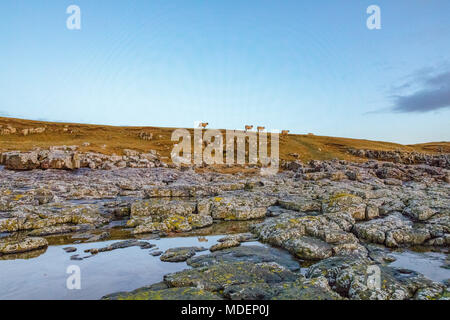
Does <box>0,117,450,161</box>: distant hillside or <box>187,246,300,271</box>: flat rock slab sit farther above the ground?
<box>0,117,450,161</box>: distant hillside

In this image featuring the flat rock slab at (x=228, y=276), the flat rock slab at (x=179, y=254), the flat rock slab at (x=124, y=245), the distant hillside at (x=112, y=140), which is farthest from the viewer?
the distant hillside at (x=112, y=140)

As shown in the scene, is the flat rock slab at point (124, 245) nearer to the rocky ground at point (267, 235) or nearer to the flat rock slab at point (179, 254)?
the rocky ground at point (267, 235)

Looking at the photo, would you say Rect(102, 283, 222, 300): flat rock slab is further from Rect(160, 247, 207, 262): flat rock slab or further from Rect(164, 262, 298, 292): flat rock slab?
Rect(160, 247, 207, 262): flat rock slab

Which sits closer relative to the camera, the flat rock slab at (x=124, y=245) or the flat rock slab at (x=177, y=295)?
the flat rock slab at (x=177, y=295)

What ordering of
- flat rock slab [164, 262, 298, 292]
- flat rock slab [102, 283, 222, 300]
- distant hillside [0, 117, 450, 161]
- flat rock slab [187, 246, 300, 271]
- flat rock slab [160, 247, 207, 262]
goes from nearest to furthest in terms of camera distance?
flat rock slab [102, 283, 222, 300] → flat rock slab [164, 262, 298, 292] → flat rock slab [187, 246, 300, 271] → flat rock slab [160, 247, 207, 262] → distant hillside [0, 117, 450, 161]

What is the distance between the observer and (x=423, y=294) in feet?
24.4

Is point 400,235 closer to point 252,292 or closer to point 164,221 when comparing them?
point 252,292

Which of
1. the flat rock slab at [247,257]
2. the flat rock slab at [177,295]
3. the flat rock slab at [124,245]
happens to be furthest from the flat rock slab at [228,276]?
the flat rock slab at [124,245]

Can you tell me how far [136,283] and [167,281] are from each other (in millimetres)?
1222

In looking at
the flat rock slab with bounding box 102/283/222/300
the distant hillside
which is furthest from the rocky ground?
the distant hillside

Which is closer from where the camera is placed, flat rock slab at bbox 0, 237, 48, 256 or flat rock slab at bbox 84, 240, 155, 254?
flat rock slab at bbox 0, 237, 48, 256
